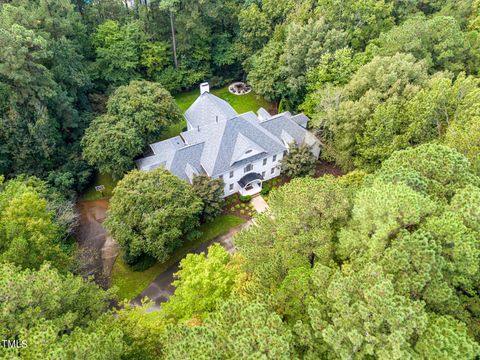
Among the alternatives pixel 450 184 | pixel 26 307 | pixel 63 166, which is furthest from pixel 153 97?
pixel 450 184

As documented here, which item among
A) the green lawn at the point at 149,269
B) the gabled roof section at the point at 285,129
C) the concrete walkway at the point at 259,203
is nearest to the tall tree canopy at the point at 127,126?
the green lawn at the point at 149,269

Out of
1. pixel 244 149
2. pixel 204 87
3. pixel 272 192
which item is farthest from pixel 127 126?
pixel 272 192

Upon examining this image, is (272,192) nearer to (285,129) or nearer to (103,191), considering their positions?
(285,129)

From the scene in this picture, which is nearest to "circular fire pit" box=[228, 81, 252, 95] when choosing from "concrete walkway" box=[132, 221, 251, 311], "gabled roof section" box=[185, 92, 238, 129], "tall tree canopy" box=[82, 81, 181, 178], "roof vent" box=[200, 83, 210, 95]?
"roof vent" box=[200, 83, 210, 95]

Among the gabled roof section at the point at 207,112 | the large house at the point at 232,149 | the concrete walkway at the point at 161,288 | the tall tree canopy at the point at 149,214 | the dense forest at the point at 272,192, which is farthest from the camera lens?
the gabled roof section at the point at 207,112

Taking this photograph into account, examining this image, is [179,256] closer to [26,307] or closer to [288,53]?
[26,307]

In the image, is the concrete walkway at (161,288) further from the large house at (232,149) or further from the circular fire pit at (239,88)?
the circular fire pit at (239,88)

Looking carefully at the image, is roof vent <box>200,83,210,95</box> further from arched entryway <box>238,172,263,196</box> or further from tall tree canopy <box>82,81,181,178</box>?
arched entryway <box>238,172,263,196</box>
